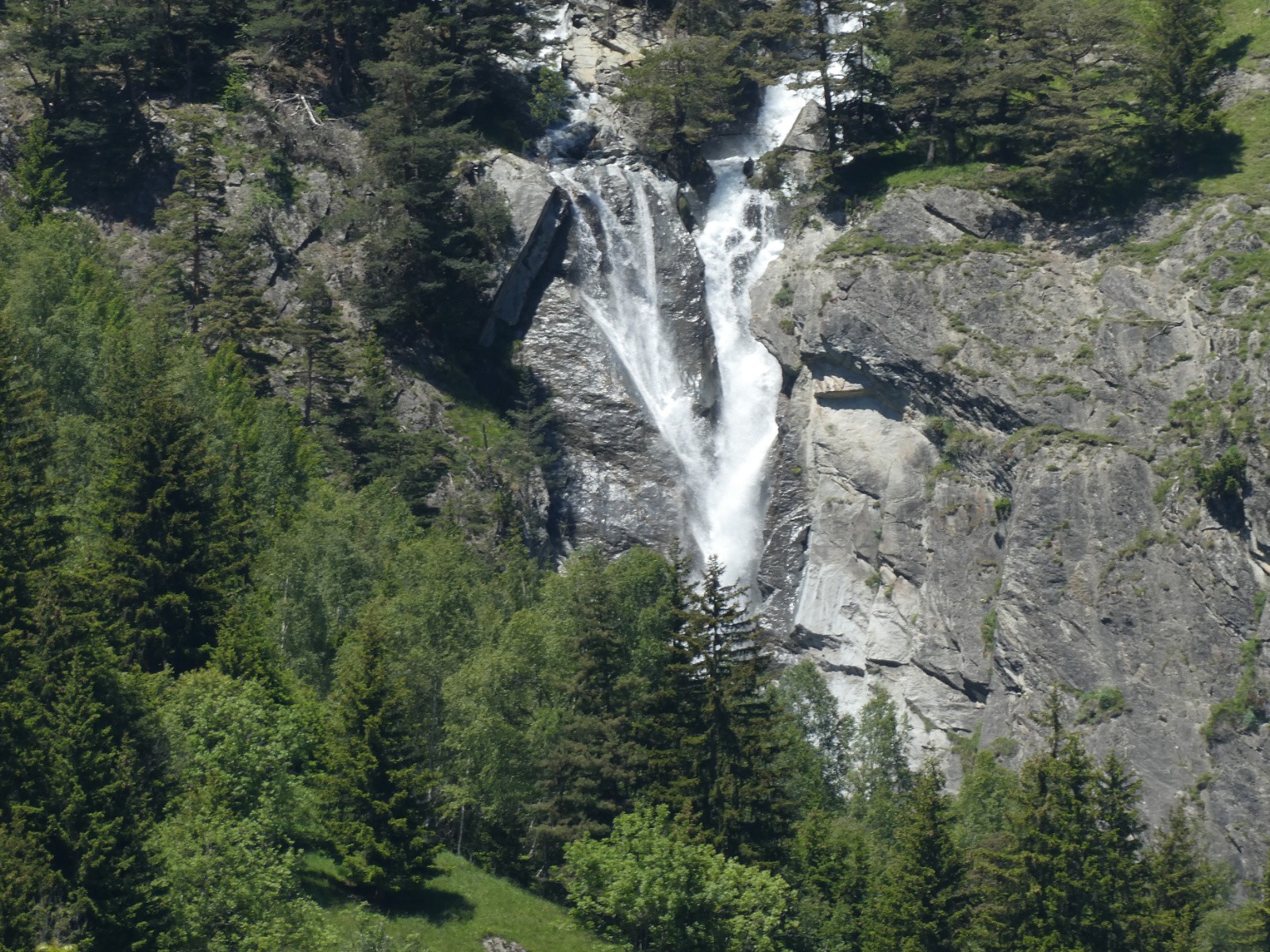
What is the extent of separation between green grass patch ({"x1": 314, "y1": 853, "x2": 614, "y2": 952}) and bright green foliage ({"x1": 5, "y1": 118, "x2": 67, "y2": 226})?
38886mm

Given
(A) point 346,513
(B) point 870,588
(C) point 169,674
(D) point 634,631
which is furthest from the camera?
(B) point 870,588

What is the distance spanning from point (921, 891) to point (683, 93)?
44.7 m

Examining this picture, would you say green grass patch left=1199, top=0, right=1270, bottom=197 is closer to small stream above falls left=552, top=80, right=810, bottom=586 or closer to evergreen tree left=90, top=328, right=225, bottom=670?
small stream above falls left=552, top=80, right=810, bottom=586

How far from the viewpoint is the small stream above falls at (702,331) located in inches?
3007

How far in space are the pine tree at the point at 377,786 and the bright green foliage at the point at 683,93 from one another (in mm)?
40336

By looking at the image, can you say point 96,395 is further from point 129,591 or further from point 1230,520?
point 1230,520

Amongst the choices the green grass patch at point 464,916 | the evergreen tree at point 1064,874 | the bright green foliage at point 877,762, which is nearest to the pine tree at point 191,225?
the bright green foliage at point 877,762

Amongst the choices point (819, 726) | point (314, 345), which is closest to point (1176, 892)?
point (819, 726)

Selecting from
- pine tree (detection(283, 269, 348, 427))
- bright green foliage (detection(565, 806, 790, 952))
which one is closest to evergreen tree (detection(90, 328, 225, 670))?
bright green foliage (detection(565, 806, 790, 952))

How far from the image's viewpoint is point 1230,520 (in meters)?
62.5

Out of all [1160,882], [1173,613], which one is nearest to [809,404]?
[1173,613]

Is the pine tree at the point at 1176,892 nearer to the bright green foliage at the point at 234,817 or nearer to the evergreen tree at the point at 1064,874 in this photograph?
the evergreen tree at the point at 1064,874

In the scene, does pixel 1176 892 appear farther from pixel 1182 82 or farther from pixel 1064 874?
pixel 1182 82

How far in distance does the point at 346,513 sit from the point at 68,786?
25141 mm
